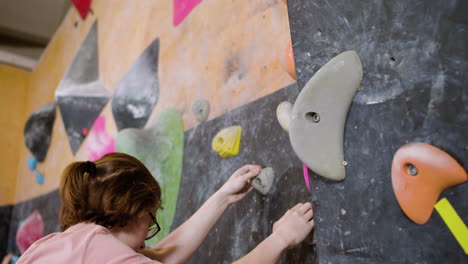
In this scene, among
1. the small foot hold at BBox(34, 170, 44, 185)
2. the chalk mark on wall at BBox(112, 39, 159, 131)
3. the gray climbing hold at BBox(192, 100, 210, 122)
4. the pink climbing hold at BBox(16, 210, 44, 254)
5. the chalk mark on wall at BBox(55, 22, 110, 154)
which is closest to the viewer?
the gray climbing hold at BBox(192, 100, 210, 122)

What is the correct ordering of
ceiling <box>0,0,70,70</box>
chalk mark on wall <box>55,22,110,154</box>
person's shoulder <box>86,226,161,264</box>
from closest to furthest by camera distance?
person's shoulder <box>86,226,161,264</box>, chalk mark on wall <box>55,22,110,154</box>, ceiling <box>0,0,70,70</box>

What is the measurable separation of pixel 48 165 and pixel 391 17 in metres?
2.65

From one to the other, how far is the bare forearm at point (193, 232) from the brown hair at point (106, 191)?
20cm

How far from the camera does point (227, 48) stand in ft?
4.29

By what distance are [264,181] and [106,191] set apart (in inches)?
14.6

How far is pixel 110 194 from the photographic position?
88cm

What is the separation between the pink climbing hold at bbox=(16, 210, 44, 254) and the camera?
273 cm

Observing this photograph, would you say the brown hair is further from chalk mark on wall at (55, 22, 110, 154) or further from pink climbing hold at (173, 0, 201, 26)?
chalk mark on wall at (55, 22, 110, 154)

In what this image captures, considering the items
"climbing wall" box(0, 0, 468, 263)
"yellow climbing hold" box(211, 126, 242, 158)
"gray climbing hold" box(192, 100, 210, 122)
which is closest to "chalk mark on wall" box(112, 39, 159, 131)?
"climbing wall" box(0, 0, 468, 263)

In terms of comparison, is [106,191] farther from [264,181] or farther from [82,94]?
[82,94]

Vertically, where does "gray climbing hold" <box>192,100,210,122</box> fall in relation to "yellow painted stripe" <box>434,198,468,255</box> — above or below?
below

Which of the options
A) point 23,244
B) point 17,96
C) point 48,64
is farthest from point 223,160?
point 17,96

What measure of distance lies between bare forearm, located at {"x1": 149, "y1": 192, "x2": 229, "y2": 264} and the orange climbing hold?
Result: 0.54 m

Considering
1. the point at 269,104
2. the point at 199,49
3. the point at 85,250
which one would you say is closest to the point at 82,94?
the point at 199,49
